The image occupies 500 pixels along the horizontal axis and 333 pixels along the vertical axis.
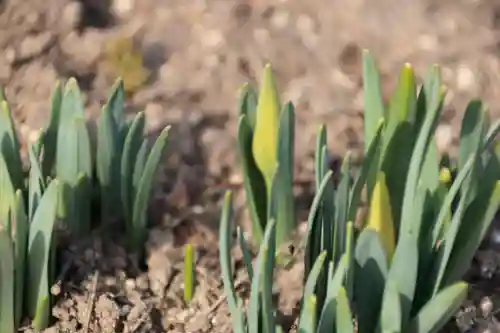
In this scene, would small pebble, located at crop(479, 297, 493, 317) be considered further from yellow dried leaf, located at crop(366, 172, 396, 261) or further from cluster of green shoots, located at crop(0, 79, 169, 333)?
cluster of green shoots, located at crop(0, 79, 169, 333)

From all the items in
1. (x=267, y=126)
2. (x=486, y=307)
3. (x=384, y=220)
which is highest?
(x=267, y=126)

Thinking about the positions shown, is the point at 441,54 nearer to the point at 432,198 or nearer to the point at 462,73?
the point at 462,73

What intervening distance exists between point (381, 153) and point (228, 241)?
11.2 inches

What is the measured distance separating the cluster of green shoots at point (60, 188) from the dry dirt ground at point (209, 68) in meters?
0.07

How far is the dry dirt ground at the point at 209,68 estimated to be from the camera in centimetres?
142

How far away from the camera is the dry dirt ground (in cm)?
142

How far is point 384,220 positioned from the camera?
1140 millimetres

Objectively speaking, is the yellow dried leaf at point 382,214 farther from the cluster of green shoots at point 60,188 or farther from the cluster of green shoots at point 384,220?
the cluster of green shoots at point 60,188

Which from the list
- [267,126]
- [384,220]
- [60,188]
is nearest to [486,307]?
[384,220]

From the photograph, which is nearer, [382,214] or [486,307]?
[382,214]

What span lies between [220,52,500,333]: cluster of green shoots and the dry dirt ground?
0.59 feet

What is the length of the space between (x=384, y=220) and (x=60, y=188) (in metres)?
0.50

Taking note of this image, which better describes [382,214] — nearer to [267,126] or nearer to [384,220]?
[384,220]

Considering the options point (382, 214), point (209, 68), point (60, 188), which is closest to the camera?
point (382, 214)
